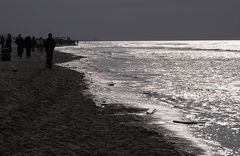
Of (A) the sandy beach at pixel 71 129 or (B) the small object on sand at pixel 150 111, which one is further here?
(B) the small object on sand at pixel 150 111

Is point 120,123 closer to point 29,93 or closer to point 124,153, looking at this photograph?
point 124,153

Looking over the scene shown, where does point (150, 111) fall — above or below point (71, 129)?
below

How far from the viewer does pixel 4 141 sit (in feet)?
25.6

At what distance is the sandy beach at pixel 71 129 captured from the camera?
26.0 ft

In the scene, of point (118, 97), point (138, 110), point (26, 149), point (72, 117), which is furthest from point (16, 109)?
point (118, 97)

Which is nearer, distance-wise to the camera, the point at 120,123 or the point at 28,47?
the point at 120,123

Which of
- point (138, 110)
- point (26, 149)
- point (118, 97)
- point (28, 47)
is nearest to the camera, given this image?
point (26, 149)

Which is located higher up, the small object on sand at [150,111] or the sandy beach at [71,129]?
the sandy beach at [71,129]

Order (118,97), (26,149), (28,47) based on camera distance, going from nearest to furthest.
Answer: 1. (26,149)
2. (118,97)
3. (28,47)

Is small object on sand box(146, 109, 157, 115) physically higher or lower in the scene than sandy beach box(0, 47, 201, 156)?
lower

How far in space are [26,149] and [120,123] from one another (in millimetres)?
4438

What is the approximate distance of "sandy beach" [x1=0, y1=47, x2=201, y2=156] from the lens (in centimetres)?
791

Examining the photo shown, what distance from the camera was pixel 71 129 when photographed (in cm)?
979

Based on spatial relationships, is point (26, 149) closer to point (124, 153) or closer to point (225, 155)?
point (124, 153)
